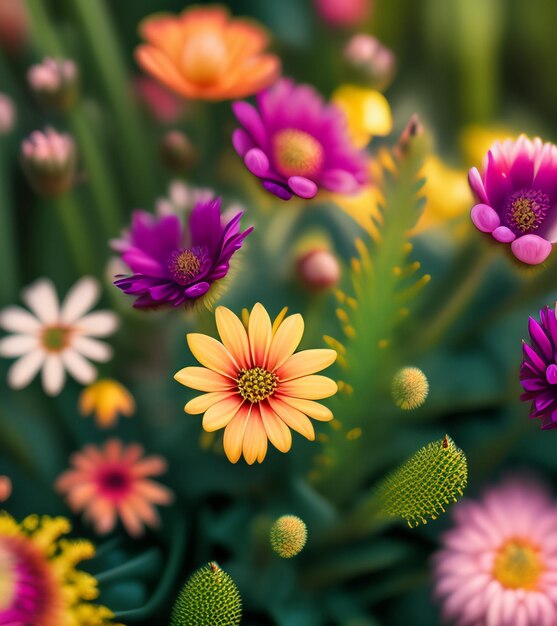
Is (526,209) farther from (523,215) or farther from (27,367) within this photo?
(27,367)

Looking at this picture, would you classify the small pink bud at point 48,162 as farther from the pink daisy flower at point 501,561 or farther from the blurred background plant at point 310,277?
the pink daisy flower at point 501,561

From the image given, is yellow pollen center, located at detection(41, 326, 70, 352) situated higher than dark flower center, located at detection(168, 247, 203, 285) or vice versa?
dark flower center, located at detection(168, 247, 203, 285)

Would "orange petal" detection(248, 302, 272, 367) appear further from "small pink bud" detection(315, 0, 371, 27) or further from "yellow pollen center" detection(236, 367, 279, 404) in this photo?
"small pink bud" detection(315, 0, 371, 27)

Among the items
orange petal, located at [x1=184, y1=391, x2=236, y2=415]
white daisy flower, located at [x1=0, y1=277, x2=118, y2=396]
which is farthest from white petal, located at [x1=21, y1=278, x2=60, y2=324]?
orange petal, located at [x1=184, y1=391, x2=236, y2=415]

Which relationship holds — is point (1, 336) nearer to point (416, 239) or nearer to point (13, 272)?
point (13, 272)

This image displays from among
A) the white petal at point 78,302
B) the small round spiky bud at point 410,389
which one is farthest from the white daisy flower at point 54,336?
the small round spiky bud at point 410,389

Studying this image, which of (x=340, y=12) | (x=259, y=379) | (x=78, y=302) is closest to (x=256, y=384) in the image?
(x=259, y=379)

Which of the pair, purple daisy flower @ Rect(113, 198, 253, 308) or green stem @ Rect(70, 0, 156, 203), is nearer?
purple daisy flower @ Rect(113, 198, 253, 308)

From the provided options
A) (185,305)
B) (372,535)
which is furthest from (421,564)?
(185,305)
